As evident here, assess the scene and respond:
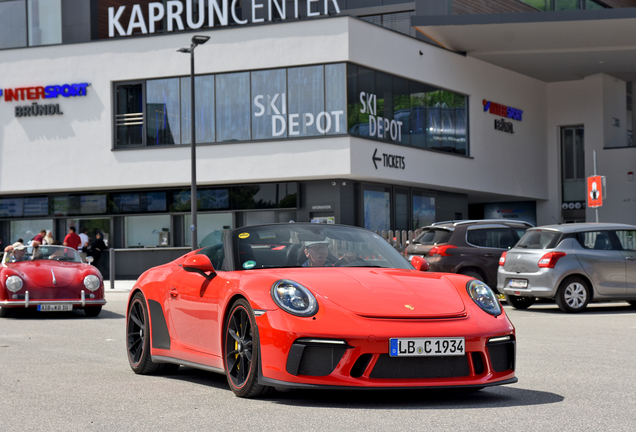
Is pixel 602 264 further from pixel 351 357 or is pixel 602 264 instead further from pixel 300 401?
pixel 351 357

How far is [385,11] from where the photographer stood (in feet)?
128

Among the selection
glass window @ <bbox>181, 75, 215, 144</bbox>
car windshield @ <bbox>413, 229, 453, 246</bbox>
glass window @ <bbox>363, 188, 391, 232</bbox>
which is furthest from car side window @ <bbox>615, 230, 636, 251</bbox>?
glass window @ <bbox>181, 75, 215, 144</bbox>

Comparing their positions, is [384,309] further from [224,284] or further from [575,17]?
[575,17]

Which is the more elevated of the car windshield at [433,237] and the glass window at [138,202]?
the glass window at [138,202]

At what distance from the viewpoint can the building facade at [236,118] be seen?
30.1 meters

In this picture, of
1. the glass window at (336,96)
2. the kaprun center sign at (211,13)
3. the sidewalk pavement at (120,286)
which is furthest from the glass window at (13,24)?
the glass window at (336,96)

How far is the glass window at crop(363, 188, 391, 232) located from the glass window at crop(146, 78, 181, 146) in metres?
6.72

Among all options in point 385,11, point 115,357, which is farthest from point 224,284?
point 385,11

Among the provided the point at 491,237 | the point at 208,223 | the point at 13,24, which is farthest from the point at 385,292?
the point at 13,24

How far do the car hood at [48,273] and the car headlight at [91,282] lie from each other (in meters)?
0.24

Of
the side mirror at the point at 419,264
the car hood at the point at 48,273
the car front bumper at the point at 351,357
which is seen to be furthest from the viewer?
the car hood at the point at 48,273

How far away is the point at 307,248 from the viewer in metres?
7.18

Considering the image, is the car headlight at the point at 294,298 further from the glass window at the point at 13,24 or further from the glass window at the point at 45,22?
the glass window at the point at 13,24

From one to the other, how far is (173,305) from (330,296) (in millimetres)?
1889
